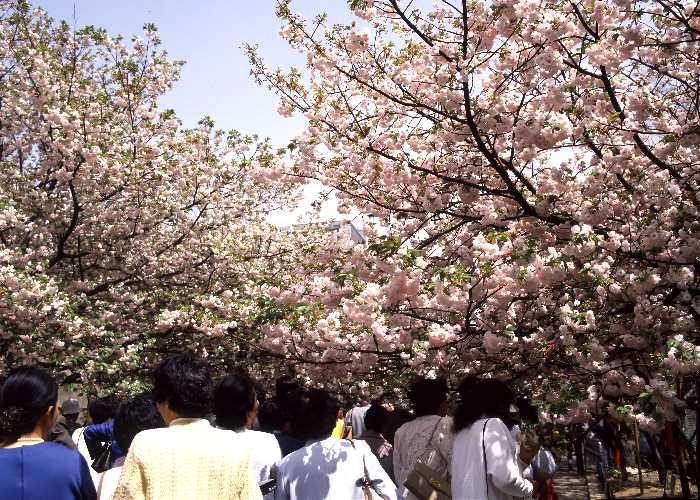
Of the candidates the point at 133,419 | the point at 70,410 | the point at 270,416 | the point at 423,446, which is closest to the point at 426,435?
the point at 423,446

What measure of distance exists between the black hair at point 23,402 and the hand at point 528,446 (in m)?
2.61

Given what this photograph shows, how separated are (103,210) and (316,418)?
7.47m

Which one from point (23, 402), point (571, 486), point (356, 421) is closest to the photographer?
point (23, 402)

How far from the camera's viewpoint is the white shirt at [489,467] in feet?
11.7

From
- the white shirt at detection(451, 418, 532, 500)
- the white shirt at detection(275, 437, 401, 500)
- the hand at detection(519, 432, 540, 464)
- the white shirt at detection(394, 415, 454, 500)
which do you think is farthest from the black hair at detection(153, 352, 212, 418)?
the hand at detection(519, 432, 540, 464)

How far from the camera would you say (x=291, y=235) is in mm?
13742

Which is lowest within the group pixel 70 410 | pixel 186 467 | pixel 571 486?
pixel 571 486

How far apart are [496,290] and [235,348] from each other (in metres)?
5.51

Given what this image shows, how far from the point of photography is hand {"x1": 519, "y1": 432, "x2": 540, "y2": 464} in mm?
4125

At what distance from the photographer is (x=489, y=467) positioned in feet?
11.8

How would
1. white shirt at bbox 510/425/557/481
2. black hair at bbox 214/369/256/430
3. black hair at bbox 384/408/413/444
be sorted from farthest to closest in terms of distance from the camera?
black hair at bbox 384/408/413/444, white shirt at bbox 510/425/557/481, black hair at bbox 214/369/256/430

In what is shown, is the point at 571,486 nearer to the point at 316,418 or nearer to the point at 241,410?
the point at 241,410

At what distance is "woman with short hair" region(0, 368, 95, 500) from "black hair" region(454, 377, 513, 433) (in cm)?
199

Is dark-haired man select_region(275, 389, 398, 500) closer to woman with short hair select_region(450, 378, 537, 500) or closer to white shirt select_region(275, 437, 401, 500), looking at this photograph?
white shirt select_region(275, 437, 401, 500)
